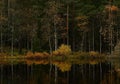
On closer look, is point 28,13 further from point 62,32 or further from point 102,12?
point 102,12

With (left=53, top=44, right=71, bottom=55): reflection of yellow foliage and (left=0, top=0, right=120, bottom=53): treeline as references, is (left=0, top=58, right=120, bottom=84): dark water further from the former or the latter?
(left=0, top=0, right=120, bottom=53): treeline

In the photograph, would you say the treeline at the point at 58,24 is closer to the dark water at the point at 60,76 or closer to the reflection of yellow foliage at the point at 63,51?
the reflection of yellow foliage at the point at 63,51

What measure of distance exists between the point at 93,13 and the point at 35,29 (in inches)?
438

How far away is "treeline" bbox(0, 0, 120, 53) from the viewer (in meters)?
62.6

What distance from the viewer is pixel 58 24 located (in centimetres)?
6469

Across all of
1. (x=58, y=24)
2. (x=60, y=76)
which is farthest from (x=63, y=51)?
(x=60, y=76)

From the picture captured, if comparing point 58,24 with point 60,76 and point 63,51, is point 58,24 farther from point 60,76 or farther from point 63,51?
point 60,76

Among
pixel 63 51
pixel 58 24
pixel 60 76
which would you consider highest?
pixel 58 24

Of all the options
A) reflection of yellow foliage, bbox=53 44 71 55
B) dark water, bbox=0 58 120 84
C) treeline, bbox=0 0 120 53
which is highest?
treeline, bbox=0 0 120 53

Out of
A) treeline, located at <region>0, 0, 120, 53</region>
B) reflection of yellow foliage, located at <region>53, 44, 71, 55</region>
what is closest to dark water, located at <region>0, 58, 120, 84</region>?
reflection of yellow foliage, located at <region>53, 44, 71, 55</region>

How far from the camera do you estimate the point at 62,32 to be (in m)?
66.9

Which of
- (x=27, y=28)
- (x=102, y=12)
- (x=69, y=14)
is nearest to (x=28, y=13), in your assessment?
(x=27, y=28)

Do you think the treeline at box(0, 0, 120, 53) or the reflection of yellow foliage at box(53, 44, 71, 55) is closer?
the reflection of yellow foliage at box(53, 44, 71, 55)

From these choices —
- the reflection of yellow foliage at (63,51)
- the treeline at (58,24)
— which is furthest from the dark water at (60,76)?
the treeline at (58,24)
